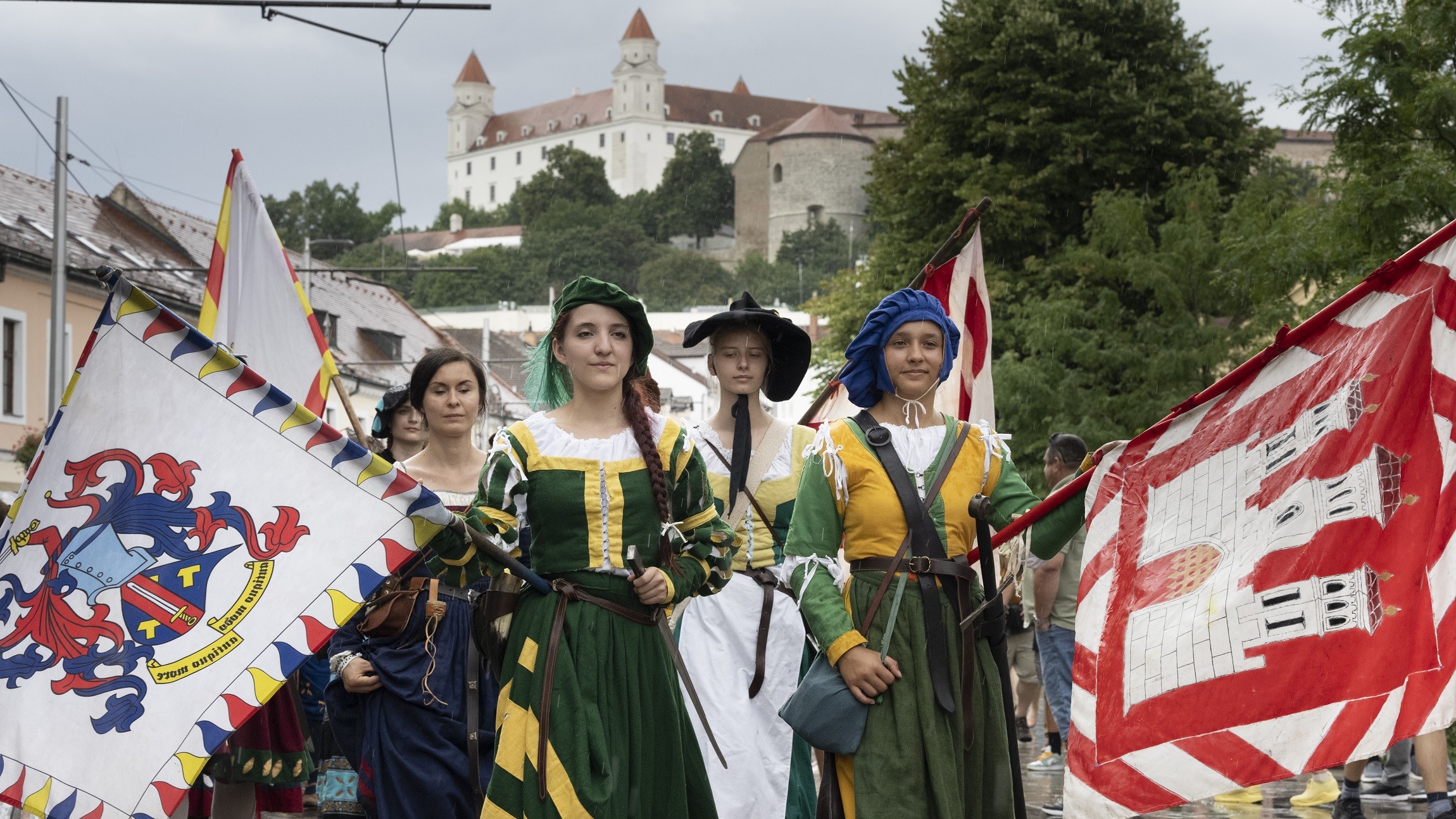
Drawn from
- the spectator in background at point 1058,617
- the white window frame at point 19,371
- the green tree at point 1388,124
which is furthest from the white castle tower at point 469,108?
the spectator in background at point 1058,617

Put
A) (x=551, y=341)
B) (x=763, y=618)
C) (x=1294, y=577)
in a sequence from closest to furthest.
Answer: (x=1294, y=577), (x=551, y=341), (x=763, y=618)

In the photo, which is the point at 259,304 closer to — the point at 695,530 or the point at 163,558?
the point at 695,530

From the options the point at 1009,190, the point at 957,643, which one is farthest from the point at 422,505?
the point at 1009,190

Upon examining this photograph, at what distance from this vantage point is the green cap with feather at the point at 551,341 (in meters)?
5.07

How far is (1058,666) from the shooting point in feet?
34.2

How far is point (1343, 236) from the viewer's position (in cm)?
1762

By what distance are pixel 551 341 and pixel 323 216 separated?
13621cm

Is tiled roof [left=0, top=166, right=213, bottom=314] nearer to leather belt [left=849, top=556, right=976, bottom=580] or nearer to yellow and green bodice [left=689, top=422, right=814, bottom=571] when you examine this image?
yellow and green bodice [left=689, top=422, right=814, bottom=571]

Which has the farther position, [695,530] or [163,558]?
[695,530]

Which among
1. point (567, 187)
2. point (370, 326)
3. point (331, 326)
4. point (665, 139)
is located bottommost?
point (331, 326)

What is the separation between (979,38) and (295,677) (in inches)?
1046

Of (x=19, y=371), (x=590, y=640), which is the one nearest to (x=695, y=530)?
(x=590, y=640)

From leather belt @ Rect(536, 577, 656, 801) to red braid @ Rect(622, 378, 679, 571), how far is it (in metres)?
0.18

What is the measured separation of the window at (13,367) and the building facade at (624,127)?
434 ft
